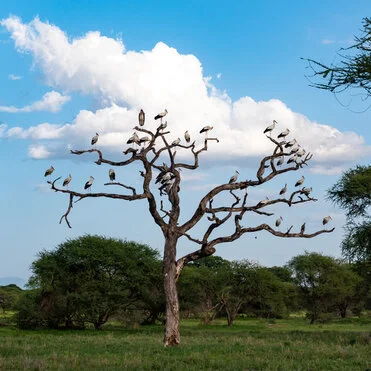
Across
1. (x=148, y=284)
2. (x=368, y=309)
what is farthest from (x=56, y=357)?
(x=368, y=309)

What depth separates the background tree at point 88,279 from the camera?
153 ft

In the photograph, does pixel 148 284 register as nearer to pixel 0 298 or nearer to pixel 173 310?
pixel 173 310

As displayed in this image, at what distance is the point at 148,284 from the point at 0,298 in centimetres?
4202

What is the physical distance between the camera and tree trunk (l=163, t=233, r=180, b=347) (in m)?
23.9

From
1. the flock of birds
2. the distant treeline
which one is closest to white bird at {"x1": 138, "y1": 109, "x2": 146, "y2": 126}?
the flock of birds

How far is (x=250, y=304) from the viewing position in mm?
66438

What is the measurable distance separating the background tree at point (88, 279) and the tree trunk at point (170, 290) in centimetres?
2291

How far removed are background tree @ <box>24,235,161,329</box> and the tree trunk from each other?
75.2 ft

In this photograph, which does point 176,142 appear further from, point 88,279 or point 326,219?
point 88,279

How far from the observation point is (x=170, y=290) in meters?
24.1

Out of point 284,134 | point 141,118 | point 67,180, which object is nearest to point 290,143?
point 284,134

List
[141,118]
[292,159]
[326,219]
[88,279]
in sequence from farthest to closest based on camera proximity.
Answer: [88,279]
[326,219]
[292,159]
[141,118]

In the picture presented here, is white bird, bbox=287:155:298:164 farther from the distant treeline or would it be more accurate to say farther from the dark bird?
the distant treeline

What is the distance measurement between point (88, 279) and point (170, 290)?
24679 mm
